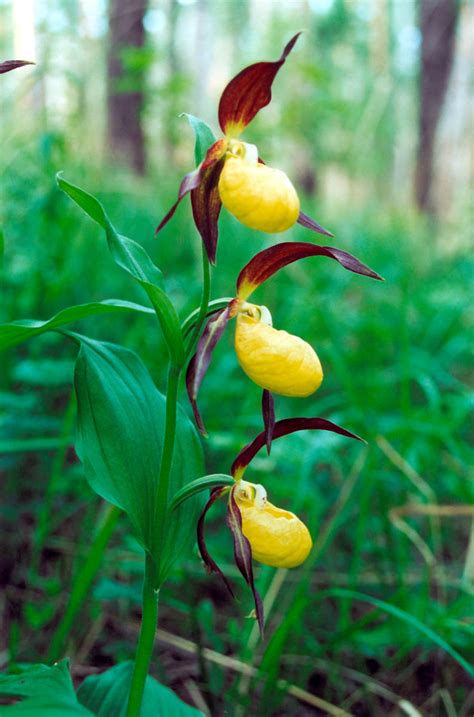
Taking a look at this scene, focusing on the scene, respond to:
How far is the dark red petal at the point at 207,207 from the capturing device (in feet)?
2.38

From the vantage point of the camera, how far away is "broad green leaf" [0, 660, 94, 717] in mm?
677

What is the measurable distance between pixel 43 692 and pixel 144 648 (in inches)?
4.5

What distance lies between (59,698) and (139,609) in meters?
0.67

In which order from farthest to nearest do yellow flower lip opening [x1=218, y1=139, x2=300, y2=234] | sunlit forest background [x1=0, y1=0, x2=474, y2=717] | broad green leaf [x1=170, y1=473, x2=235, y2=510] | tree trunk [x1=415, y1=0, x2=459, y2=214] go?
tree trunk [x1=415, y1=0, x2=459, y2=214] → sunlit forest background [x1=0, y1=0, x2=474, y2=717] → broad green leaf [x1=170, y1=473, x2=235, y2=510] → yellow flower lip opening [x1=218, y1=139, x2=300, y2=234]

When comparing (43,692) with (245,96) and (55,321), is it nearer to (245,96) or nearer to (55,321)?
(55,321)

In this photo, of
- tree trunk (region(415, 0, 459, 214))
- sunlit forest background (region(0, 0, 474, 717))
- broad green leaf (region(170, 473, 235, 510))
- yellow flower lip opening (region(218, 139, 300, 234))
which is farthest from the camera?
tree trunk (region(415, 0, 459, 214))

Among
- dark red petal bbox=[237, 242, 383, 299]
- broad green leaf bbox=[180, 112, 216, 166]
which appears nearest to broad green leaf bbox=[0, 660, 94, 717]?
dark red petal bbox=[237, 242, 383, 299]

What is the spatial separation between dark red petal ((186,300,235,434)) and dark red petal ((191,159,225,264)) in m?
0.08

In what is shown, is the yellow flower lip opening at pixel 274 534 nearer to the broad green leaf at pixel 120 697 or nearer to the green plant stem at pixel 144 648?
the green plant stem at pixel 144 648

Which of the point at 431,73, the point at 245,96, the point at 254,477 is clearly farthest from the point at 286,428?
the point at 431,73

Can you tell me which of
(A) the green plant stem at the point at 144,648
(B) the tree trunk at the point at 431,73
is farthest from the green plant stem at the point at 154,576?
(B) the tree trunk at the point at 431,73

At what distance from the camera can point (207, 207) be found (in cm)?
73

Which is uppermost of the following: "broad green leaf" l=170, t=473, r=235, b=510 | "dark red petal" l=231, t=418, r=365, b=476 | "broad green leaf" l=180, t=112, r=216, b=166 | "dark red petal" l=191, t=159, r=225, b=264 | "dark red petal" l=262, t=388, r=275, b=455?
"broad green leaf" l=180, t=112, r=216, b=166

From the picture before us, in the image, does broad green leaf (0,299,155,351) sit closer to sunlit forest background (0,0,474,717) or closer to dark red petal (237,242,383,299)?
dark red petal (237,242,383,299)
